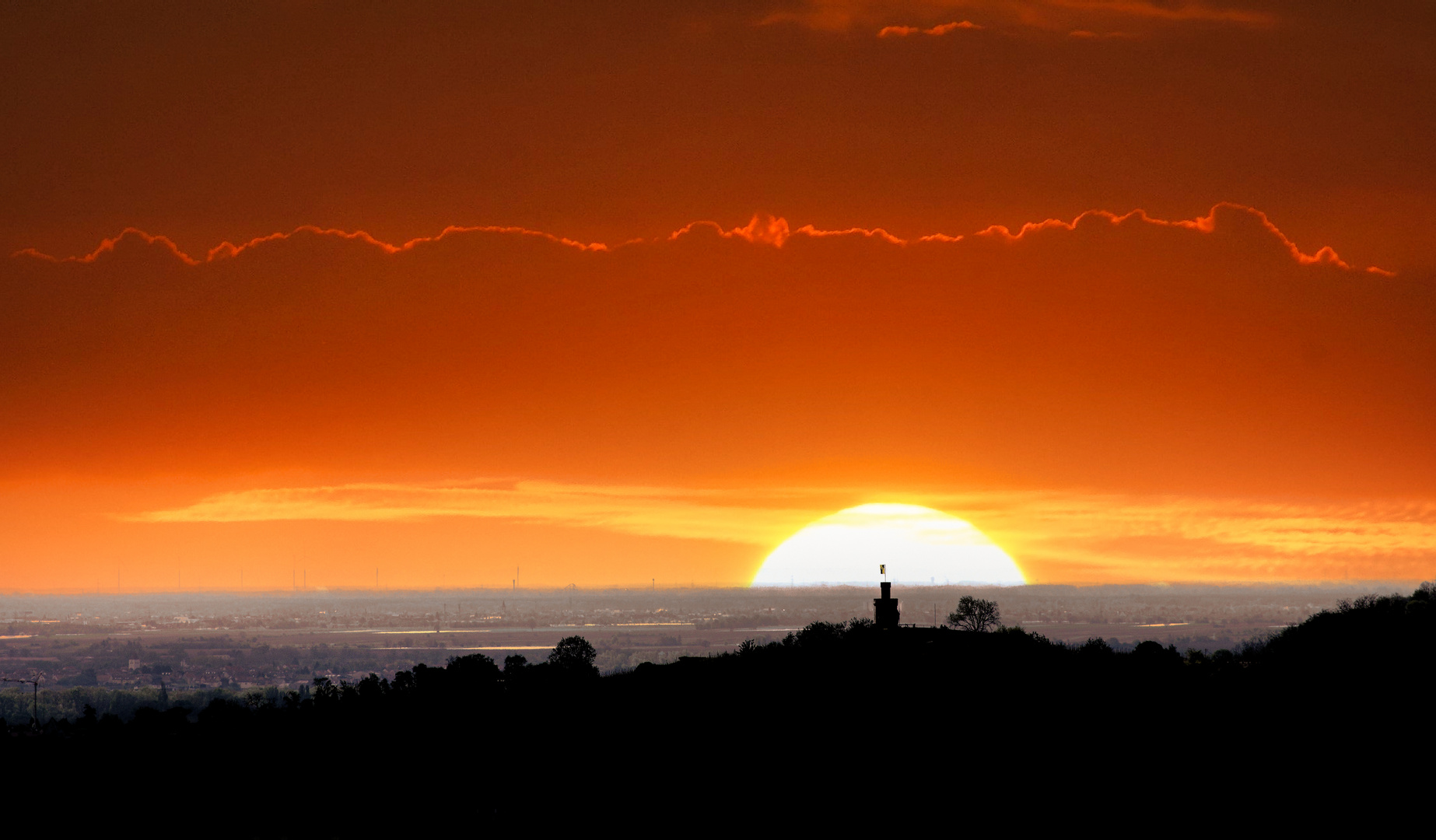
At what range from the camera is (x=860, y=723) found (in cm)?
8050

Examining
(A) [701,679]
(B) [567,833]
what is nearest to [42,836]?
(B) [567,833]

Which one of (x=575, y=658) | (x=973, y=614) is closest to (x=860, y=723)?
(x=973, y=614)

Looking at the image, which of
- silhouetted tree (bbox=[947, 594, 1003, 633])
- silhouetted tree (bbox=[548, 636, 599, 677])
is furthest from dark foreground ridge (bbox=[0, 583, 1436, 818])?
silhouetted tree (bbox=[947, 594, 1003, 633])

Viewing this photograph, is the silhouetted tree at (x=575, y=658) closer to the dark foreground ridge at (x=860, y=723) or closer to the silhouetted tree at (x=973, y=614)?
the dark foreground ridge at (x=860, y=723)

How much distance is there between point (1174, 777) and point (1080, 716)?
1077 centimetres

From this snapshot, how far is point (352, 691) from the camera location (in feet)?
478

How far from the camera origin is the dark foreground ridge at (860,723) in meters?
74.4

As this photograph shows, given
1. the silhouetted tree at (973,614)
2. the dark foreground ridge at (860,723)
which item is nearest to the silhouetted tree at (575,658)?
the dark foreground ridge at (860,723)

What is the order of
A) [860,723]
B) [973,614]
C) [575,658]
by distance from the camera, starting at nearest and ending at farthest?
[860,723], [973,614], [575,658]

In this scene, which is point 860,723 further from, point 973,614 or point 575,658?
point 575,658

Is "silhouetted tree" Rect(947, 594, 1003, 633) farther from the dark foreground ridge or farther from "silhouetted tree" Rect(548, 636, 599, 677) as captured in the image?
"silhouetted tree" Rect(548, 636, 599, 677)

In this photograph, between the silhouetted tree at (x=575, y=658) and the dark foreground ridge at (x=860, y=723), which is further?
the silhouetted tree at (x=575, y=658)

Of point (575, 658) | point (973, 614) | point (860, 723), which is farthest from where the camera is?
point (575, 658)

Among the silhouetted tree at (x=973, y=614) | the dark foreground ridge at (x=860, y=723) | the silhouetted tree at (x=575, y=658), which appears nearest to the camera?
the dark foreground ridge at (x=860, y=723)
